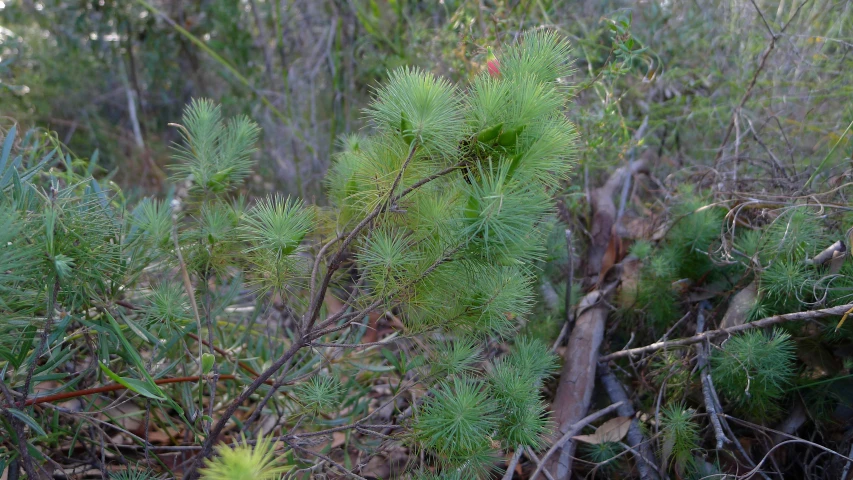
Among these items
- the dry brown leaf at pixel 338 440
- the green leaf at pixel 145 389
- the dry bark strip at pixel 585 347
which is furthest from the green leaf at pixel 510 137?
the dry brown leaf at pixel 338 440

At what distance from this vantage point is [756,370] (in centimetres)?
126

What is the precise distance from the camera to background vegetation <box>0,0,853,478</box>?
42.0 inches

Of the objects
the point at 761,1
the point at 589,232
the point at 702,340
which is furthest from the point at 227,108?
the point at 702,340

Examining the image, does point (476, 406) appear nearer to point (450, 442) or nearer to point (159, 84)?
point (450, 442)

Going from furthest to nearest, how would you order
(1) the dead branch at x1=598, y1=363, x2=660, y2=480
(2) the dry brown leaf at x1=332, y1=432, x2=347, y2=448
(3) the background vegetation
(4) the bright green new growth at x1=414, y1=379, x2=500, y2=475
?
(2) the dry brown leaf at x1=332, y1=432, x2=347, y2=448, (1) the dead branch at x1=598, y1=363, x2=660, y2=480, (3) the background vegetation, (4) the bright green new growth at x1=414, y1=379, x2=500, y2=475

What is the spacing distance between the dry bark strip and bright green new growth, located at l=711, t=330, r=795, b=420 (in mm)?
295

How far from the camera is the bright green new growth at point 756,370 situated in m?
1.23

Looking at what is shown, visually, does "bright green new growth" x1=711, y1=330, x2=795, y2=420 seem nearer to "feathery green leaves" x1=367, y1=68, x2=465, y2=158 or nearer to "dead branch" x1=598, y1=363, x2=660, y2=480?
"dead branch" x1=598, y1=363, x2=660, y2=480

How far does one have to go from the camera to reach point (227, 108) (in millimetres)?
3590

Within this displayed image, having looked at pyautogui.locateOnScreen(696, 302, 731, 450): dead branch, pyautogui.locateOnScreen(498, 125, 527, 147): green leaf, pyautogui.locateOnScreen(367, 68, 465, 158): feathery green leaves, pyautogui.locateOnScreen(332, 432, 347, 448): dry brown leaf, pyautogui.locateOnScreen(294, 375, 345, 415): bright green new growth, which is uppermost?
pyautogui.locateOnScreen(367, 68, 465, 158): feathery green leaves

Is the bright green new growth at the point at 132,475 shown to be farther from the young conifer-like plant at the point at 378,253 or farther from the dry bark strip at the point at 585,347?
the dry bark strip at the point at 585,347

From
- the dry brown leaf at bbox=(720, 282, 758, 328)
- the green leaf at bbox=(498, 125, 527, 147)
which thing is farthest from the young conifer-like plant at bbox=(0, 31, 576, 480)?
the dry brown leaf at bbox=(720, 282, 758, 328)

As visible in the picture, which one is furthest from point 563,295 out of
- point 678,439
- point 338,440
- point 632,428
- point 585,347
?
point 338,440

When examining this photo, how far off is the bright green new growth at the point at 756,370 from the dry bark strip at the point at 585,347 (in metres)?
0.30
